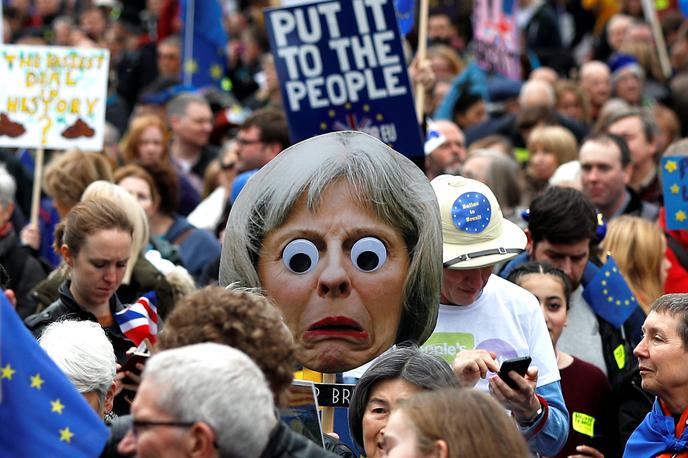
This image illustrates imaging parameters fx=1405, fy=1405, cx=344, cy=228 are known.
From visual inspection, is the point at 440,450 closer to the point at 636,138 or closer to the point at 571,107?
the point at 636,138

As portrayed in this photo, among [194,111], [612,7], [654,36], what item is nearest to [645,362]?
[194,111]

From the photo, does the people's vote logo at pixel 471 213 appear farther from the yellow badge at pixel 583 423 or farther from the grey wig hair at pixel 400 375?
the yellow badge at pixel 583 423

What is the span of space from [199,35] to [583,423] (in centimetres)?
873

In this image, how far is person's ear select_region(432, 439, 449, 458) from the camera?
11.6ft

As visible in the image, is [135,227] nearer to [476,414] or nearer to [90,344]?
[90,344]

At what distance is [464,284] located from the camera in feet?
18.2

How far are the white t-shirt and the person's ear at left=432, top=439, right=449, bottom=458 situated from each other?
1886mm

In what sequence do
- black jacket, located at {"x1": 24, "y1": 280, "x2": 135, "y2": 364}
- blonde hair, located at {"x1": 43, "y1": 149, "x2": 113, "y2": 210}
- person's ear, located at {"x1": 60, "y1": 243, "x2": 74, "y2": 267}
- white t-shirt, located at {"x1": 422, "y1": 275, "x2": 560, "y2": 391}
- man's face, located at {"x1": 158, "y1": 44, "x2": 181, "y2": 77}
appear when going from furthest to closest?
man's face, located at {"x1": 158, "y1": 44, "x2": 181, "y2": 77}
blonde hair, located at {"x1": 43, "y1": 149, "x2": 113, "y2": 210}
person's ear, located at {"x1": 60, "y1": 243, "x2": 74, "y2": 267}
black jacket, located at {"x1": 24, "y1": 280, "x2": 135, "y2": 364}
white t-shirt, located at {"x1": 422, "y1": 275, "x2": 560, "y2": 391}

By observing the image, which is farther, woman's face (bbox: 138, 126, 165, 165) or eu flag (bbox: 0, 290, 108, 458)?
woman's face (bbox: 138, 126, 165, 165)

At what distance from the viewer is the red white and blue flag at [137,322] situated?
616 cm

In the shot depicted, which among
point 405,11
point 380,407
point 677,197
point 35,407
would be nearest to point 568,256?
point 677,197

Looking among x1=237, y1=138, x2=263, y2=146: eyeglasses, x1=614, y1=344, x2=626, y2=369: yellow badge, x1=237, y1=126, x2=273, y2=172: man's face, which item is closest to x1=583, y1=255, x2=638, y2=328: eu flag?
x1=614, y1=344, x2=626, y2=369: yellow badge

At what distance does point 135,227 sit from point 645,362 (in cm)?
275

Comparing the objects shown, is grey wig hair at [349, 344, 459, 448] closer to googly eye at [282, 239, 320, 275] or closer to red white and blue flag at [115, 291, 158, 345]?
googly eye at [282, 239, 320, 275]
